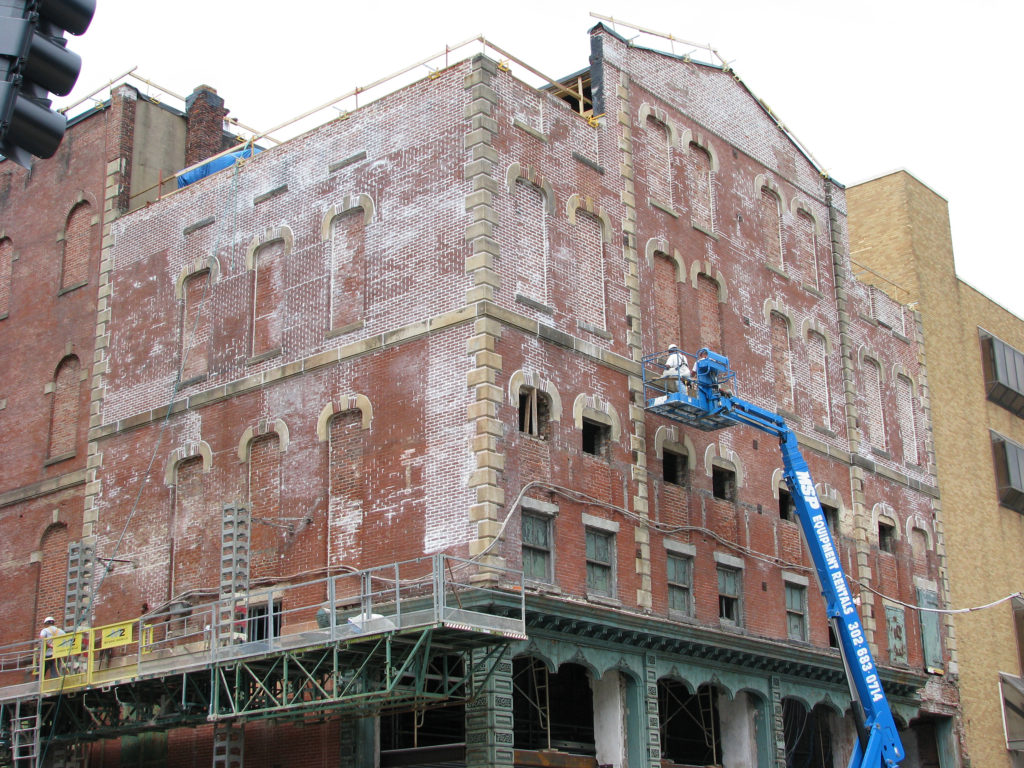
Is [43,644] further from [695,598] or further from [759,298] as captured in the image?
[759,298]

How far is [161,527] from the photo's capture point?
108 ft

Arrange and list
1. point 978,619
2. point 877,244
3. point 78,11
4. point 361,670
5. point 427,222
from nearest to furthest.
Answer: point 78,11
point 361,670
point 427,222
point 978,619
point 877,244

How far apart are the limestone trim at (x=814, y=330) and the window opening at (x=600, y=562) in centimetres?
1149

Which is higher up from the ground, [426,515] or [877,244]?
[877,244]

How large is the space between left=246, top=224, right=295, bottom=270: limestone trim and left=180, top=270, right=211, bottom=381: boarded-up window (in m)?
1.57

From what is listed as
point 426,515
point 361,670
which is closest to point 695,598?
point 426,515

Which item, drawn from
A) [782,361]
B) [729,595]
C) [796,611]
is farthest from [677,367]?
[796,611]

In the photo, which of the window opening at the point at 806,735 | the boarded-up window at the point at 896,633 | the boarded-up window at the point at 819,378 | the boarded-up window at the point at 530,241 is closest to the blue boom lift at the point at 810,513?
the boarded-up window at the point at 530,241

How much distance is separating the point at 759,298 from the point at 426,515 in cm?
1369

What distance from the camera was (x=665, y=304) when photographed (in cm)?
3422

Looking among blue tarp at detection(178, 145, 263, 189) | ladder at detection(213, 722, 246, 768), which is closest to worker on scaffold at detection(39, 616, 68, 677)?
ladder at detection(213, 722, 246, 768)

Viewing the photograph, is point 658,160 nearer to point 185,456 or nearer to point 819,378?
point 819,378

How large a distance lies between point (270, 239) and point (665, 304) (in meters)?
9.54

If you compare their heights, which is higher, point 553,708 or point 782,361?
point 782,361
